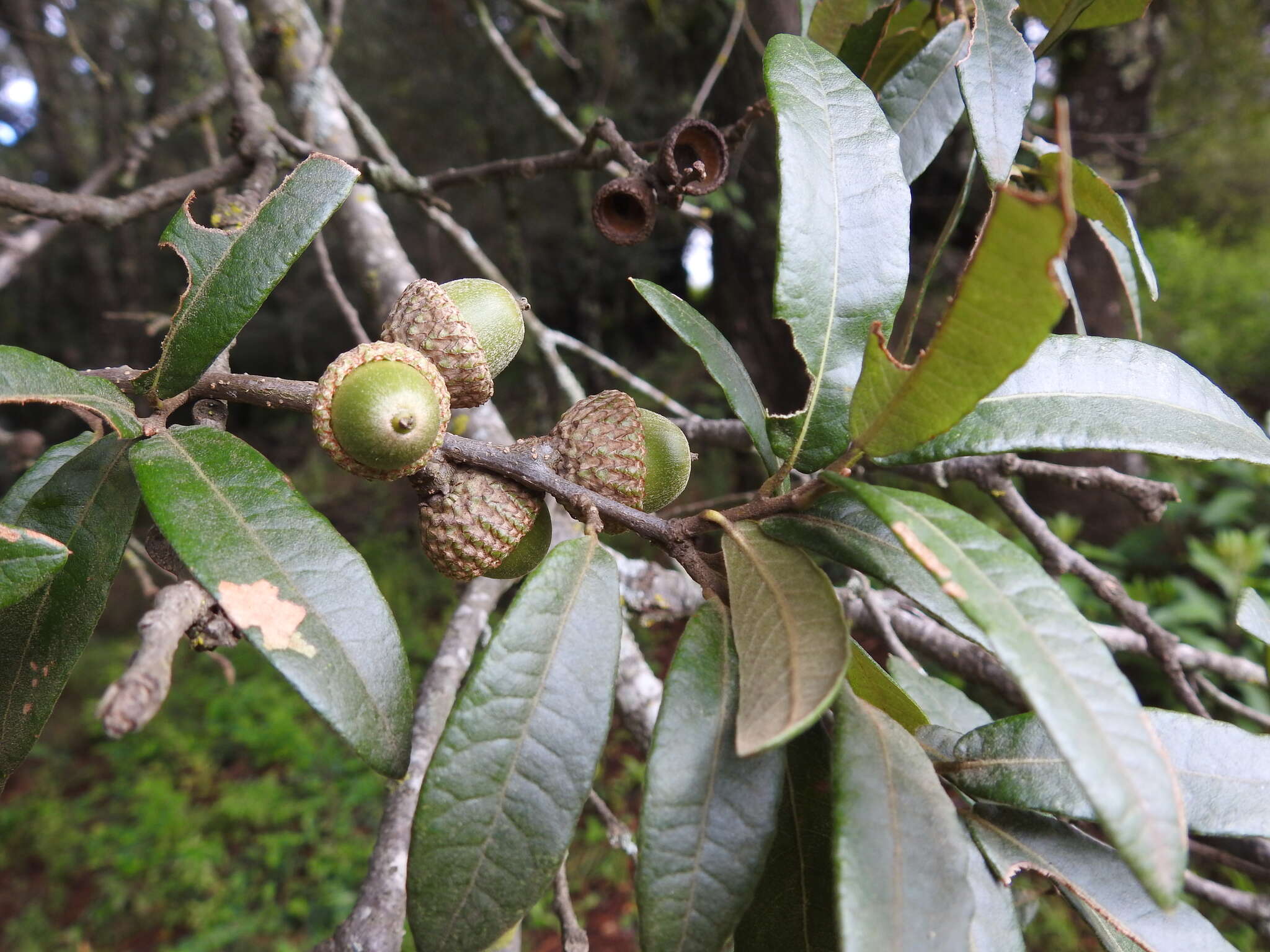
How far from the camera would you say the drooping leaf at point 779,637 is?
0.52m

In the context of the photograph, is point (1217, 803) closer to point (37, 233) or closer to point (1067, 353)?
point (1067, 353)

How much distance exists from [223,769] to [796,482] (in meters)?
3.91

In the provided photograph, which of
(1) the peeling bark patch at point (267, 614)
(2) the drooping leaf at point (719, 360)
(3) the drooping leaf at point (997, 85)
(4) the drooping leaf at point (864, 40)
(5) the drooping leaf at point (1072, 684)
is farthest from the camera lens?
(4) the drooping leaf at point (864, 40)

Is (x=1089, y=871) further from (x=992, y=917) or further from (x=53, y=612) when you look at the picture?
(x=53, y=612)

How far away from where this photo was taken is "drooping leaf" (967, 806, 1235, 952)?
67 centimetres

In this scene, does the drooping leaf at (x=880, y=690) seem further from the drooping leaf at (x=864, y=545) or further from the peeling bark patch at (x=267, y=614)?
the peeling bark patch at (x=267, y=614)

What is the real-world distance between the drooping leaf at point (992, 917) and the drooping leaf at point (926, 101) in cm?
94

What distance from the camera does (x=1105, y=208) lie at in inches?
41.9

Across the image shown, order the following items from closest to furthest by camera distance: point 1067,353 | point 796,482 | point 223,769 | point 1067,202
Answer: point 1067,202, point 1067,353, point 796,482, point 223,769

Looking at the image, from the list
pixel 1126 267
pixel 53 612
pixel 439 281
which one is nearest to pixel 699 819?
pixel 53 612

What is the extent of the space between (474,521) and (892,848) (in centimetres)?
54

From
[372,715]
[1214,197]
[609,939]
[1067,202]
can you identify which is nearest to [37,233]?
[372,715]

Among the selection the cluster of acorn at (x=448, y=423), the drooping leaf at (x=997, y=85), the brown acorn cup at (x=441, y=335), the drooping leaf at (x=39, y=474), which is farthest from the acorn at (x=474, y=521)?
the drooping leaf at (x=997, y=85)

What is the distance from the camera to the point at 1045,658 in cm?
48
